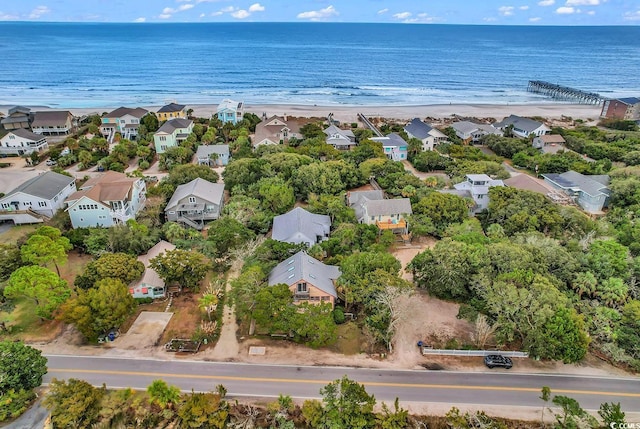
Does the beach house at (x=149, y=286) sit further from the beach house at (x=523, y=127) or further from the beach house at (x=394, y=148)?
the beach house at (x=523, y=127)

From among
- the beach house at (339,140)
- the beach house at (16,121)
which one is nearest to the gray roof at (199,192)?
the beach house at (339,140)

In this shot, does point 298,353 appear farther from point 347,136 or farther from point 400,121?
point 400,121

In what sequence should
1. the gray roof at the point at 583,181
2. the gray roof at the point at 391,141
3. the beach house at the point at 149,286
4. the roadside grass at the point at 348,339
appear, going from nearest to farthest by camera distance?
the roadside grass at the point at 348,339 < the beach house at the point at 149,286 < the gray roof at the point at 583,181 < the gray roof at the point at 391,141

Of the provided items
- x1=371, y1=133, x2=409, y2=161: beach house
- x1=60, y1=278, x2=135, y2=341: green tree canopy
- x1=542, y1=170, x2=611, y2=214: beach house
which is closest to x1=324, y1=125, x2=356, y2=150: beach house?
x1=371, y1=133, x2=409, y2=161: beach house

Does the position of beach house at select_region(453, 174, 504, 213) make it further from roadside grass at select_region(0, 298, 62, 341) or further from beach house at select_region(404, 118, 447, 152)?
roadside grass at select_region(0, 298, 62, 341)

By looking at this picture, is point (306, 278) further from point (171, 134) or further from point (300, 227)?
point (171, 134)

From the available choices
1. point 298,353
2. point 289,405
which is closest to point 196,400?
point 289,405
